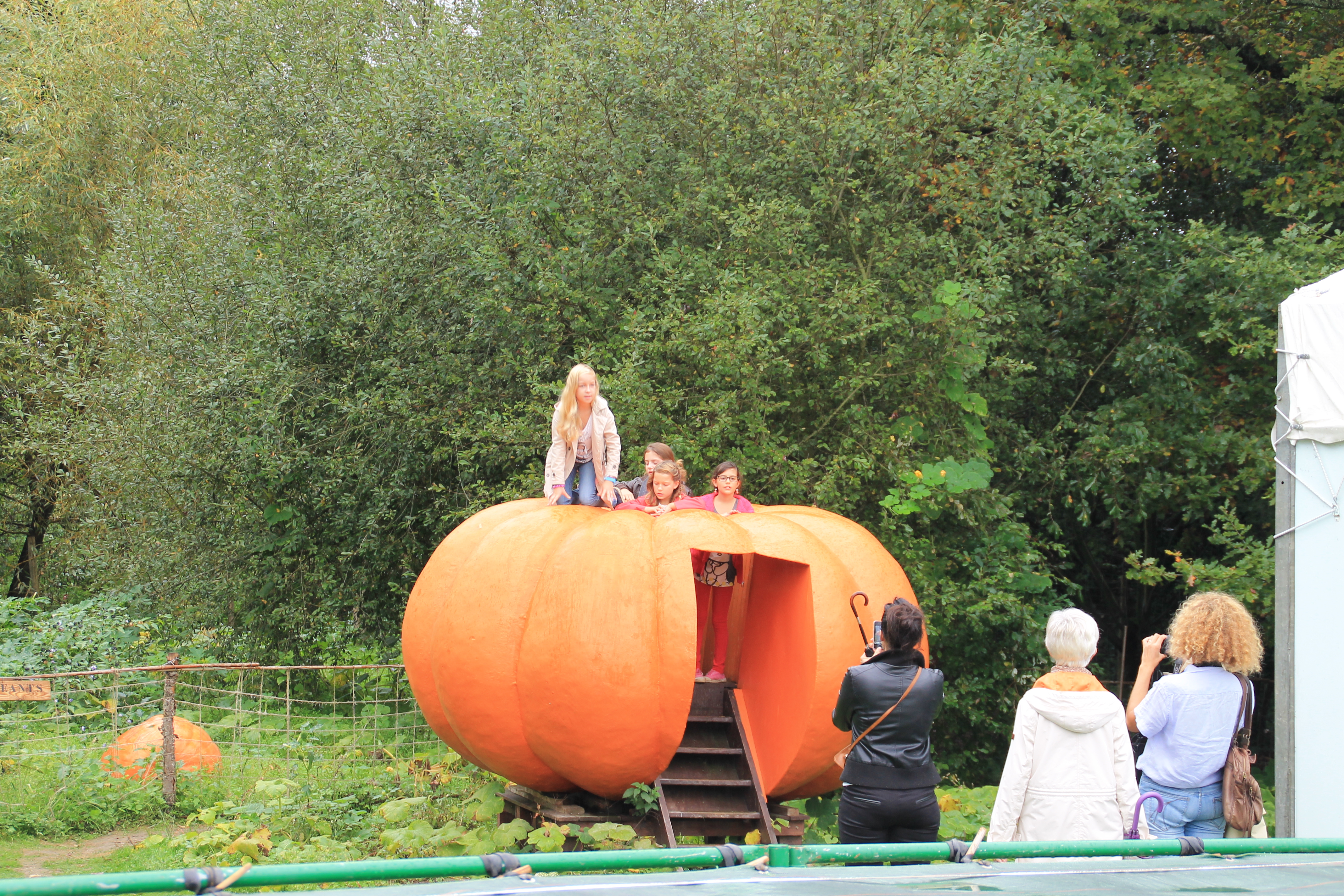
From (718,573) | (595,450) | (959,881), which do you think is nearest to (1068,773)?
(959,881)

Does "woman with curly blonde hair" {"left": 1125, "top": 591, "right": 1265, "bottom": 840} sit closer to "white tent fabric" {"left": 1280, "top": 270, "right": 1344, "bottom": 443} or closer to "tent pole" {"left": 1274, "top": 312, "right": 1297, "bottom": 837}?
"tent pole" {"left": 1274, "top": 312, "right": 1297, "bottom": 837}

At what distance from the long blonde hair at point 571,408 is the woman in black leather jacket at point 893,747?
2893 millimetres

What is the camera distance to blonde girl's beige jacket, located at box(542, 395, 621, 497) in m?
6.68

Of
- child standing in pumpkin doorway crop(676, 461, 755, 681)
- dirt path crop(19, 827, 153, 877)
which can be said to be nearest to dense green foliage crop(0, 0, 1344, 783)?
child standing in pumpkin doorway crop(676, 461, 755, 681)

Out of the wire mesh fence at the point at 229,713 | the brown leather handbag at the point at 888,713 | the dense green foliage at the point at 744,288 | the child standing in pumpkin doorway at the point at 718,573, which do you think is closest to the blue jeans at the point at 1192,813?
the brown leather handbag at the point at 888,713

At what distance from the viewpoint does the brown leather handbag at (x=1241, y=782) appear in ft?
14.0

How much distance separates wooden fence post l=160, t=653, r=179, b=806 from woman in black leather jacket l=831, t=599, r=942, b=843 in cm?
527

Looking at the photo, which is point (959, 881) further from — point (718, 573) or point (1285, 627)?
point (718, 573)

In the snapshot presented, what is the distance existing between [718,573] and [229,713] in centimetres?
634

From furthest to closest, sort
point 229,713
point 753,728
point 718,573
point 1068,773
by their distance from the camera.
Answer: point 229,713 → point 718,573 → point 753,728 → point 1068,773

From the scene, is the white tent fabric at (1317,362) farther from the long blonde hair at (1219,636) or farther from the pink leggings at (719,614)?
the pink leggings at (719,614)

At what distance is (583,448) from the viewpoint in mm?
6797

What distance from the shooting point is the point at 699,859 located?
8.33 feet

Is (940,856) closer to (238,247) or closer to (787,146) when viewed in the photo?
(787,146)
